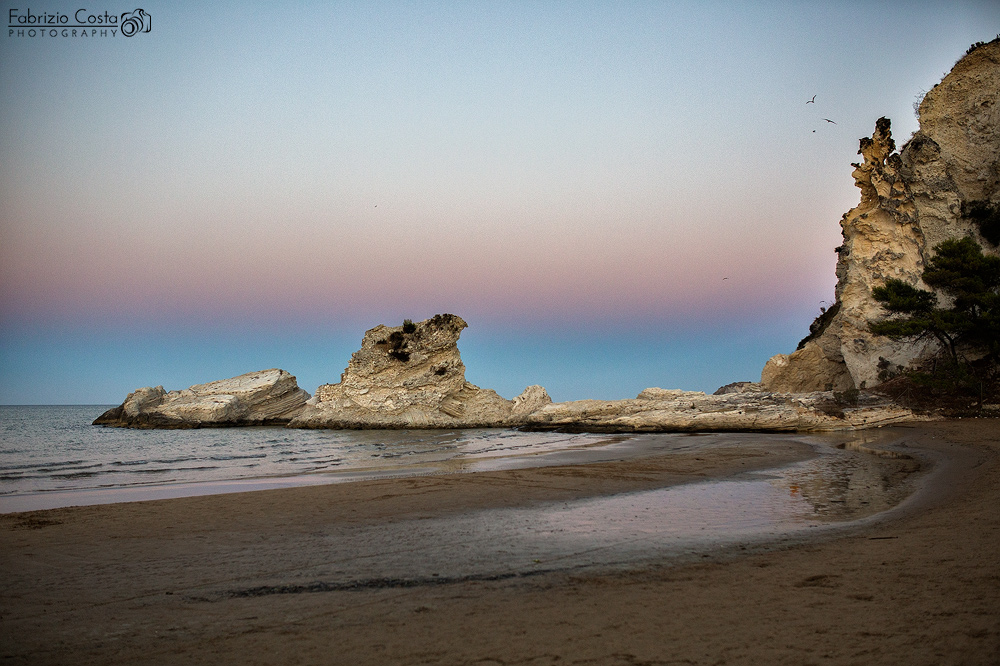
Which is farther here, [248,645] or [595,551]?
[595,551]

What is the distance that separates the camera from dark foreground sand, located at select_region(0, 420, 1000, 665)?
292 cm

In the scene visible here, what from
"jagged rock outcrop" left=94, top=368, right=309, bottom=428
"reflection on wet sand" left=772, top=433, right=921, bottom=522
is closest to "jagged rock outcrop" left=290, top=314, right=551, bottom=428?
"jagged rock outcrop" left=94, top=368, right=309, bottom=428

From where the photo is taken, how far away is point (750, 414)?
78.9 feet

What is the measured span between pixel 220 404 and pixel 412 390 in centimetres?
1500

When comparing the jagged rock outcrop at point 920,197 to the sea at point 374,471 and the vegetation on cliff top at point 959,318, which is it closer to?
the vegetation on cliff top at point 959,318

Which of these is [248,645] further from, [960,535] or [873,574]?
[960,535]

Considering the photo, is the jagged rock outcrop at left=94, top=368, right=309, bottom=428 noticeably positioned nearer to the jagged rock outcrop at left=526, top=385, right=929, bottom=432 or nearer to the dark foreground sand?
the jagged rock outcrop at left=526, top=385, right=929, bottom=432

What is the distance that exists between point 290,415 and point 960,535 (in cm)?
4562

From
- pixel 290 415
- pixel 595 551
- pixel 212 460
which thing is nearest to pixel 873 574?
pixel 595 551

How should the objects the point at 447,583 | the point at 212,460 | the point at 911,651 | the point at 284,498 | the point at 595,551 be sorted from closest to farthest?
the point at 911,651, the point at 447,583, the point at 595,551, the point at 284,498, the point at 212,460

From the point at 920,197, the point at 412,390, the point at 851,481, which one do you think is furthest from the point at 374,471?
the point at 920,197

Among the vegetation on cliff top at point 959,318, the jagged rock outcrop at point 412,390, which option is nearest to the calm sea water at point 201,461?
the jagged rock outcrop at point 412,390

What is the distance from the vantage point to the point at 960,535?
487 centimetres

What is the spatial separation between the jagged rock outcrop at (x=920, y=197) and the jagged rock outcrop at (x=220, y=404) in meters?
39.3
